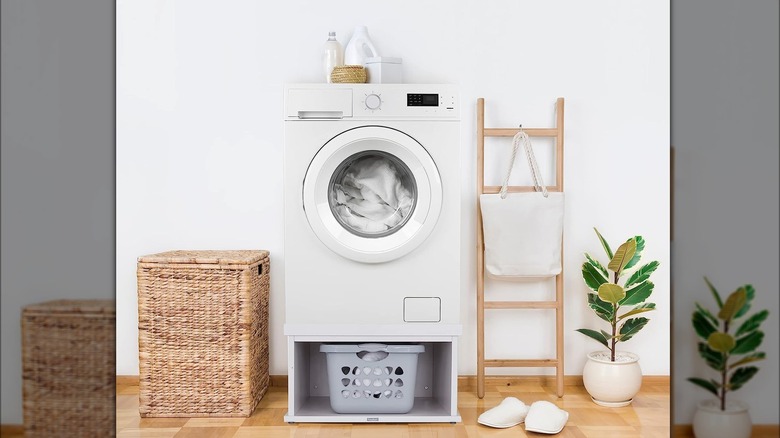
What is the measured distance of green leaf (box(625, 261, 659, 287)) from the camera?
2.66 meters

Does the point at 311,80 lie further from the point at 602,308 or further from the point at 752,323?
the point at 752,323

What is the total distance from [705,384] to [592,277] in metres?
2.38

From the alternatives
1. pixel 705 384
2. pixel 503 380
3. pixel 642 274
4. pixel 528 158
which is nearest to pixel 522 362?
pixel 503 380

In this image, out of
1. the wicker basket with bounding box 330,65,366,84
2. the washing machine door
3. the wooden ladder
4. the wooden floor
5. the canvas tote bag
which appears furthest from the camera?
the wooden ladder

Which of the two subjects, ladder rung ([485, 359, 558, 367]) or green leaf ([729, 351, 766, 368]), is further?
ladder rung ([485, 359, 558, 367])

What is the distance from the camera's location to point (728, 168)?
35 centimetres

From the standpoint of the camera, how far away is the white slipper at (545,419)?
2.25m

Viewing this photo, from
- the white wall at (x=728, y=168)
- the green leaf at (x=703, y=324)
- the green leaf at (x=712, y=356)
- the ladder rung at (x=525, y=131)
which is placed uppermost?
the ladder rung at (x=525, y=131)

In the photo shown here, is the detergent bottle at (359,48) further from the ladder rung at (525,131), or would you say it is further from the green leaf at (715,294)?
the green leaf at (715,294)

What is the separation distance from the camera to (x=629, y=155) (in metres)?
2.89

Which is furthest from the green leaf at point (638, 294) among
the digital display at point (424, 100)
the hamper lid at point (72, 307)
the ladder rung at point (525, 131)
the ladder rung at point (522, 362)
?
the hamper lid at point (72, 307)

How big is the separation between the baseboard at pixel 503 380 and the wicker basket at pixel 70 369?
98.4 inches

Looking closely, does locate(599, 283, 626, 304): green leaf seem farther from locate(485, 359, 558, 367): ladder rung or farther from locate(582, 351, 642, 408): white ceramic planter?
locate(485, 359, 558, 367): ladder rung

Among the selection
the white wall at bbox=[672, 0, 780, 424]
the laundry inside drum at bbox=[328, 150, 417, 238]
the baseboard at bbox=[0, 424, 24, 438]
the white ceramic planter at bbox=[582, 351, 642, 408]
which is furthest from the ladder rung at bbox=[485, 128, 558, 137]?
the baseboard at bbox=[0, 424, 24, 438]
